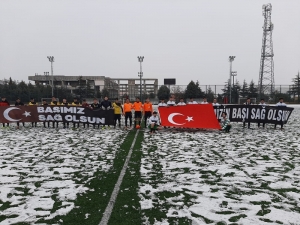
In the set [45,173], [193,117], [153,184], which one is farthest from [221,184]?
[193,117]

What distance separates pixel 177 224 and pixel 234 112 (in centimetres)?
1233

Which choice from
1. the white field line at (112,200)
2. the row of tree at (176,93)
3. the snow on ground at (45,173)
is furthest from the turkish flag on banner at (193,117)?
the row of tree at (176,93)

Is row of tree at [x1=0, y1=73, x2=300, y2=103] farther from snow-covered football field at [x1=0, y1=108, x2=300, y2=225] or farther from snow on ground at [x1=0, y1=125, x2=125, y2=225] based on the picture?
snow-covered football field at [x1=0, y1=108, x2=300, y2=225]

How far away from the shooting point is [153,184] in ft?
16.9

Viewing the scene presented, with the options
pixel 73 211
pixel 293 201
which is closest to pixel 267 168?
pixel 293 201

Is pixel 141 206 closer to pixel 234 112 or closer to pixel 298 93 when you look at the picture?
pixel 234 112

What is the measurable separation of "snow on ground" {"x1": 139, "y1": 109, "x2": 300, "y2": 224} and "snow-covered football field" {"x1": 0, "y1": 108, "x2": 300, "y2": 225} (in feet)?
0.05

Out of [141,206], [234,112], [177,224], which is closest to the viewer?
[177,224]

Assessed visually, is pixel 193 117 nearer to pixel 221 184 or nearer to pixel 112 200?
pixel 221 184

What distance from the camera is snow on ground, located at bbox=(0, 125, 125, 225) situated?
13.3 feet

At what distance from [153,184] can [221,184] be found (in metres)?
1.33

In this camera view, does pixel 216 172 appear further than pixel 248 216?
Yes

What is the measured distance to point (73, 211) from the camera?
3.93m

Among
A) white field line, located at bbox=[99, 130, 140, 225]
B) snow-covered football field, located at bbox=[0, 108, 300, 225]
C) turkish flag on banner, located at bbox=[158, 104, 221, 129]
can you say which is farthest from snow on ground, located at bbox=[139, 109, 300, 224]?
turkish flag on banner, located at bbox=[158, 104, 221, 129]
